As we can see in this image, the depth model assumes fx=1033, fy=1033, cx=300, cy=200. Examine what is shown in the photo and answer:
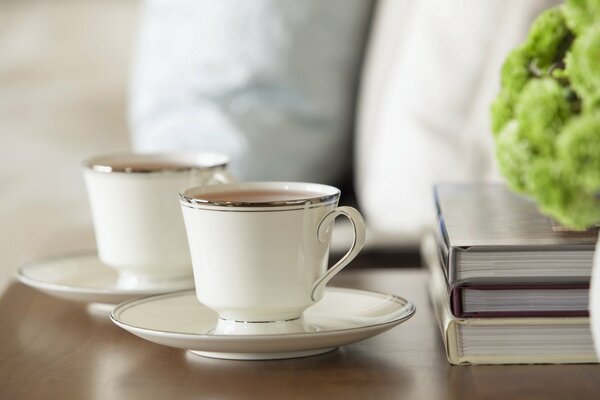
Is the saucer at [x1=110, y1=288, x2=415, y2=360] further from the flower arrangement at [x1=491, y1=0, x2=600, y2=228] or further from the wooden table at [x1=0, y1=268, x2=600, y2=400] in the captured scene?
the flower arrangement at [x1=491, y1=0, x2=600, y2=228]

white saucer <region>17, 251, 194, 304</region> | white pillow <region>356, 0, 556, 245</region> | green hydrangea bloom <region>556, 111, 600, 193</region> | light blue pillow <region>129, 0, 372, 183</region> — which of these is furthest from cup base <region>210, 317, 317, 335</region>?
light blue pillow <region>129, 0, 372, 183</region>

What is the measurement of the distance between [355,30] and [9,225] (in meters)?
0.54

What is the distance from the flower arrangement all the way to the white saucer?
346mm

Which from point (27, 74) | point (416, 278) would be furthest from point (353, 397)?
point (27, 74)

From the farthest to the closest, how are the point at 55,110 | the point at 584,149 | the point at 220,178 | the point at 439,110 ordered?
the point at 55,110 → the point at 439,110 → the point at 220,178 → the point at 584,149

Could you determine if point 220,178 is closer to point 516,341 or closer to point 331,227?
point 331,227

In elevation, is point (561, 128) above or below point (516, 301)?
above

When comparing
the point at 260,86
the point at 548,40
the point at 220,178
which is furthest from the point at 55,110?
the point at 548,40

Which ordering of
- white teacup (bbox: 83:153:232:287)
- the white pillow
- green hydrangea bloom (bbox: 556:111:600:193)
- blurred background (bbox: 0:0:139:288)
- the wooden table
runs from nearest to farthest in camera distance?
green hydrangea bloom (bbox: 556:111:600:193) < the wooden table < white teacup (bbox: 83:153:232:287) < the white pillow < blurred background (bbox: 0:0:139:288)

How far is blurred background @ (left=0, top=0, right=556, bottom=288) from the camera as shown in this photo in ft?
3.78

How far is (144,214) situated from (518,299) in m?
0.28

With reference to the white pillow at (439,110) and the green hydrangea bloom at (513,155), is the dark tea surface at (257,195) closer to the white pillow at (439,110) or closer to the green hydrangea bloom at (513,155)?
the green hydrangea bloom at (513,155)

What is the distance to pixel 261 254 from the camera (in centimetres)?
59

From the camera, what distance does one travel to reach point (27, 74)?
6.37 ft
